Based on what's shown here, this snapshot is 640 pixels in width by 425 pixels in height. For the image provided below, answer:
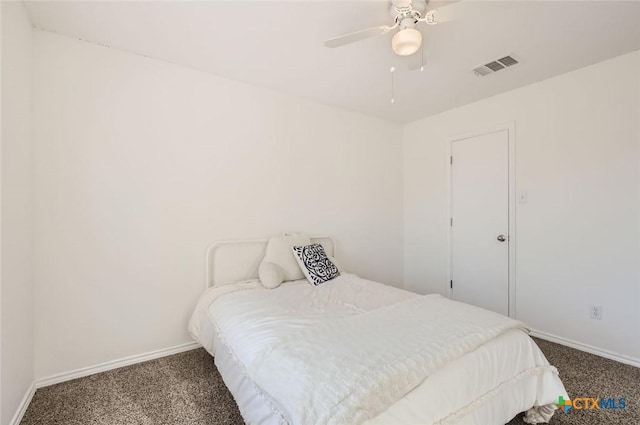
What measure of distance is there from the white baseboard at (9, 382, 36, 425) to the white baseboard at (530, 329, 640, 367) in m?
4.02

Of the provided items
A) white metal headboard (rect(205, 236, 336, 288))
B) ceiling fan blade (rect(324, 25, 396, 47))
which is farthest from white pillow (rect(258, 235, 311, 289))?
ceiling fan blade (rect(324, 25, 396, 47))

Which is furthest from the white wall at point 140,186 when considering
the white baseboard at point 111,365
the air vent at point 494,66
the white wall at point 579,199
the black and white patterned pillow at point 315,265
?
the white wall at point 579,199

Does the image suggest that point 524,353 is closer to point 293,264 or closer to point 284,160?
point 293,264

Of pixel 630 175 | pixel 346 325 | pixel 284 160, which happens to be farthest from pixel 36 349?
pixel 630 175

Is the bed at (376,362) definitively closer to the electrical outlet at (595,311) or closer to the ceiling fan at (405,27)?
the electrical outlet at (595,311)

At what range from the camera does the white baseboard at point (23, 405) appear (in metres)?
1.62

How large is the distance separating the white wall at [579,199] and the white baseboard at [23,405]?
401 cm

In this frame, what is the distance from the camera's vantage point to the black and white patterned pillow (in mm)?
2639

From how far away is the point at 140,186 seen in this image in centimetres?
233

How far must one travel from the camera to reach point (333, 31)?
204cm

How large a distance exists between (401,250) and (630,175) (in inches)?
94.6

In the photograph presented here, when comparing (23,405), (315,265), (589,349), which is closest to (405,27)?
(315,265)

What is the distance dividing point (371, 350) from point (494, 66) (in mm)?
2634

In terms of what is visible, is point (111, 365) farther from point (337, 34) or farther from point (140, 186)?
point (337, 34)
